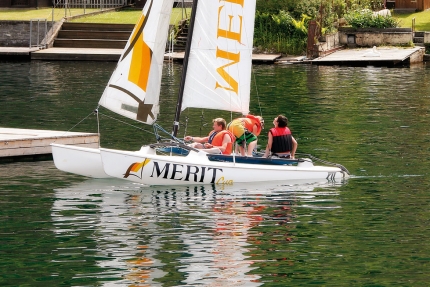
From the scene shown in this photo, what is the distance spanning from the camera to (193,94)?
→ 27016mm

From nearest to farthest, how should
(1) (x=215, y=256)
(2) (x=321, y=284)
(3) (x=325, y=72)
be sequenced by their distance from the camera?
(2) (x=321, y=284) < (1) (x=215, y=256) < (3) (x=325, y=72)

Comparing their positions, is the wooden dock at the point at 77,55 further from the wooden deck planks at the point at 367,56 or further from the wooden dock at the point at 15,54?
the wooden deck planks at the point at 367,56

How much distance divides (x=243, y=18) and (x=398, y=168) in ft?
18.5

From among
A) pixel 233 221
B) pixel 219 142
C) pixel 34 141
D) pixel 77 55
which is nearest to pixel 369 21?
pixel 77 55

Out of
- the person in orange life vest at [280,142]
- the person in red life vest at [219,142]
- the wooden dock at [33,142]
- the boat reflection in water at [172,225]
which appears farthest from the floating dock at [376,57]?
the boat reflection in water at [172,225]

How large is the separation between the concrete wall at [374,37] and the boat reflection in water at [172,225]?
36274mm

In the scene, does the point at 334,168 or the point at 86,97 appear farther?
the point at 86,97

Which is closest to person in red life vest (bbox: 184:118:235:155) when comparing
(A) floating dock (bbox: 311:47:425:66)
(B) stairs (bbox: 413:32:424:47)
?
(A) floating dock (bbox: 311:47:425:66)

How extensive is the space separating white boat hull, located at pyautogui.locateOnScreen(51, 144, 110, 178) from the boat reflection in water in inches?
15.2

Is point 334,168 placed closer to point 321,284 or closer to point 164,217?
point 164,217

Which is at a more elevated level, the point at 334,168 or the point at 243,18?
the point at 243,18

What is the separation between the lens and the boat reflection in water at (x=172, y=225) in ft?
58.0

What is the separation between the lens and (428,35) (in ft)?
200

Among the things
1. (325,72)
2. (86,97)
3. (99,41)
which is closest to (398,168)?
(86,97)
